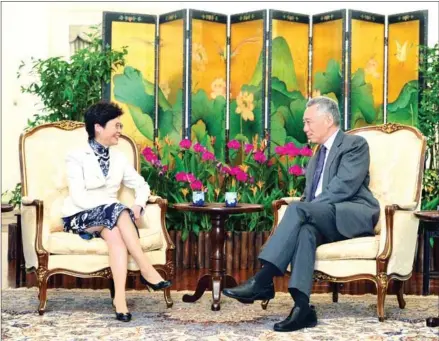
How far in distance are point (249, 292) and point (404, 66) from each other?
13.4 ft

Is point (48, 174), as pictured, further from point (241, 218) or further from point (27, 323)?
point (241, 218)

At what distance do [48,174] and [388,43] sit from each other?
155 inches

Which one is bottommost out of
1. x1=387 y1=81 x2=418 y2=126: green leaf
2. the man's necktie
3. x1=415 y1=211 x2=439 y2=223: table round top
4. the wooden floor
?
the wooden floor

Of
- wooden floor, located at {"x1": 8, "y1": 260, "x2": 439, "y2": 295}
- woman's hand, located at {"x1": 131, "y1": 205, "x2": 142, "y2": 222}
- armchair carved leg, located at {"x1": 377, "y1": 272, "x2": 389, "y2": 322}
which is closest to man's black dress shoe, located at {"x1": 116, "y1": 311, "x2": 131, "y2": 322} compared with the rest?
woman's hand, located at {"x1": 131, "y1": 205, "x2": 142, "y2": 222}

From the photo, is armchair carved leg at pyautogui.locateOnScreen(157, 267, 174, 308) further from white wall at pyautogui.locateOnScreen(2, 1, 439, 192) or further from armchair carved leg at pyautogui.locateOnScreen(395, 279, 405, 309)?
white wall at pyautogui.locateOnScreen(2, 1, 439, 192)

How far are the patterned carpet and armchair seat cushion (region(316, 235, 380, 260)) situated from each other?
0.32 metres

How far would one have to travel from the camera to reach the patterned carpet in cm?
380

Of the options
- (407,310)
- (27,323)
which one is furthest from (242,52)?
(27,323)

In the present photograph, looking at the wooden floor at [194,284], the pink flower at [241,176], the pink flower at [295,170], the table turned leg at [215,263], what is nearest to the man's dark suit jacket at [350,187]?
the table turned leg at [215,263]

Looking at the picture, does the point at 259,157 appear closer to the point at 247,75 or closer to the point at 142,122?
the point at 247,75

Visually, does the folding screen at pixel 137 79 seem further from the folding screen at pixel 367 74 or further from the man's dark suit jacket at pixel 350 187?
the man's dark suit jacket at pixel 350 187

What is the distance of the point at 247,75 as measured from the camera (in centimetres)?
754

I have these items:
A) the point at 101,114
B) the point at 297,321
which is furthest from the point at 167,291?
the point at 101,114

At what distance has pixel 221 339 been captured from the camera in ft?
12.2
